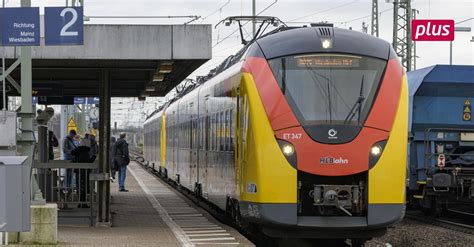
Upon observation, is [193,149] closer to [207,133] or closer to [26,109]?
[207,133]

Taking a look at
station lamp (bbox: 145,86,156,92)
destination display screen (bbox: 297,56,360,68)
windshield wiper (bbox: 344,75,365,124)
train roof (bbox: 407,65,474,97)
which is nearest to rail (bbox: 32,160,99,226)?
station lamp (bbox: 145,86,156,92)

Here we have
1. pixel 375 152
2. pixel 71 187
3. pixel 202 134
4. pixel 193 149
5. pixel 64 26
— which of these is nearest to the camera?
pixel 375 152

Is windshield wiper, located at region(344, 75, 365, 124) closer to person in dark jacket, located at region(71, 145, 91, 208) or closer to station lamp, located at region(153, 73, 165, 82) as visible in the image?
person in dark jacket, located at region(71, 145, 91, 208)

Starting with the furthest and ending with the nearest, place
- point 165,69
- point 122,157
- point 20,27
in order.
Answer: point 122,157 < point 165,69 < point 20,27

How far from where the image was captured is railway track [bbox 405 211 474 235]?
17161 millimetres

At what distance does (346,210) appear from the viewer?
36.6ft

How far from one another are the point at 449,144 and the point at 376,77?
7.04m

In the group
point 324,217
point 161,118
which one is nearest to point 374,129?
point 324,217

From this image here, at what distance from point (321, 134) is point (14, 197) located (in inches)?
163

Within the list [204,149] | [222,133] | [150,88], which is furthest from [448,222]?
[150,88]

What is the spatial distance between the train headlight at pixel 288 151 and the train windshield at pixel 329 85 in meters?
0.36

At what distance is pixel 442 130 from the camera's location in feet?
59.6

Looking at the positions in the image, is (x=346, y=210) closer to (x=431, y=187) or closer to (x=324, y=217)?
(x=324, y=217)

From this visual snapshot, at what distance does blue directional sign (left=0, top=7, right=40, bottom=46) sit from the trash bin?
2.40m
